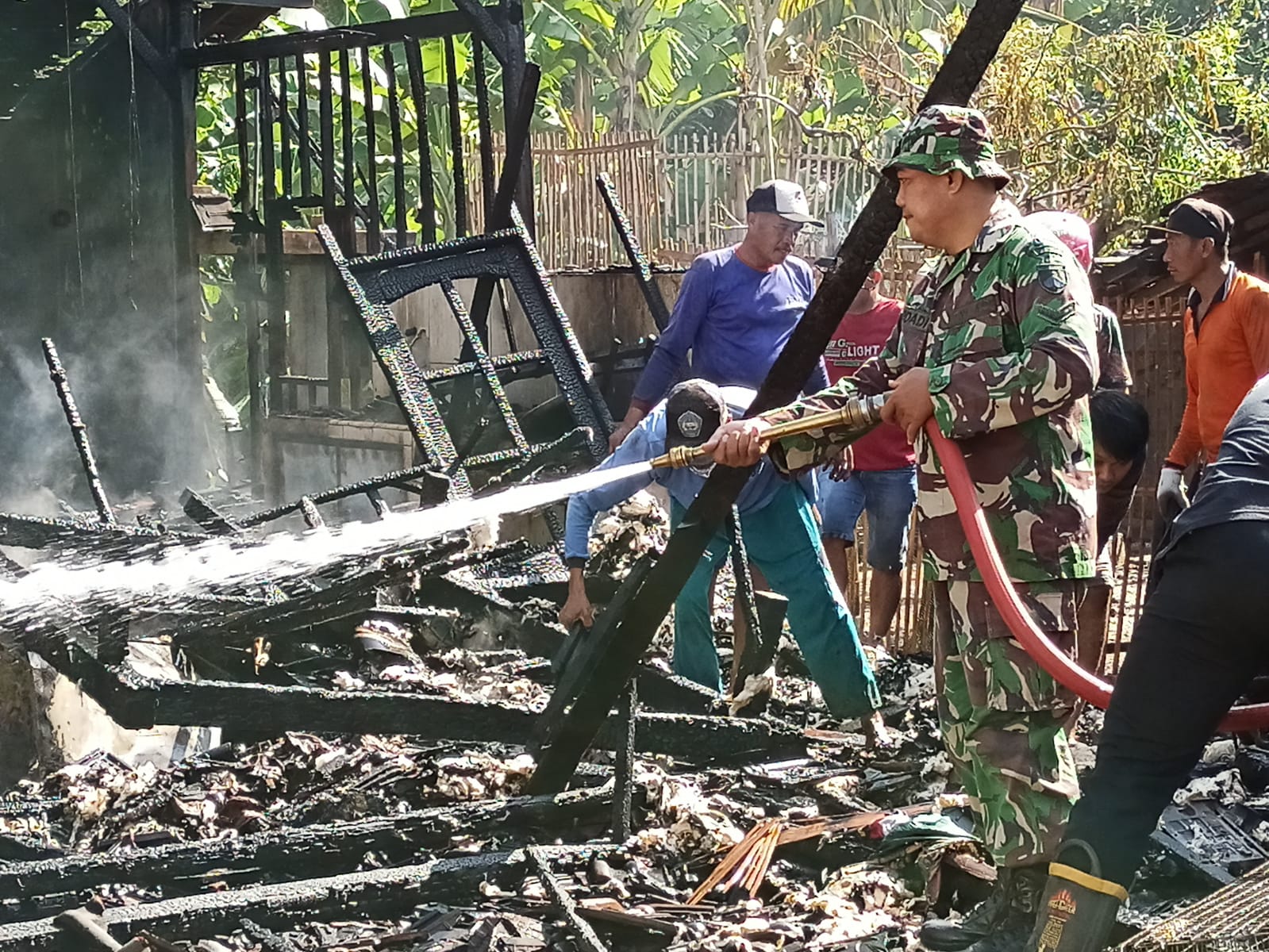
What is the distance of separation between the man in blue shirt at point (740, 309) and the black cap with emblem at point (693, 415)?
1925 mm

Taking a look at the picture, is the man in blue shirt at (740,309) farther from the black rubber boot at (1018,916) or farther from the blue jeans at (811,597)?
the black rubber boot at (1018,916)

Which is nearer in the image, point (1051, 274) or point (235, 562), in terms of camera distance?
point (1051, 274)

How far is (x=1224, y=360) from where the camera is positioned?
6.46m

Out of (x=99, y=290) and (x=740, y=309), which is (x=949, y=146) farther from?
(x=99, y=290)

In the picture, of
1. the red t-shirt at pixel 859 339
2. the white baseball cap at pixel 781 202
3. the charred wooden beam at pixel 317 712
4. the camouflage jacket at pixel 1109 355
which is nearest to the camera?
the charred wooden beam at pixel 317 712

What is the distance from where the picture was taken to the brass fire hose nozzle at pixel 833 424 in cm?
402

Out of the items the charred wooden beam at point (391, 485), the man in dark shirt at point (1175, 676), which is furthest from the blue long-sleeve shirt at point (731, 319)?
the man in dark shirt at point (1175, 676)

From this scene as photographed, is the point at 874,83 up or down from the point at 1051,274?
up

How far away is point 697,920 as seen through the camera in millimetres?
4410

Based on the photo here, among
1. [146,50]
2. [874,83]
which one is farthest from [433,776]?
[874,83]

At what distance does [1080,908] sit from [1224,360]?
4.20m

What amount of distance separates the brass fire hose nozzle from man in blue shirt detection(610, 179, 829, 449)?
2.87 meters

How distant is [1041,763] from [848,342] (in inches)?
163

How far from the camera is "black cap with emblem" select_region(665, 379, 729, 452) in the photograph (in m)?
5.17
